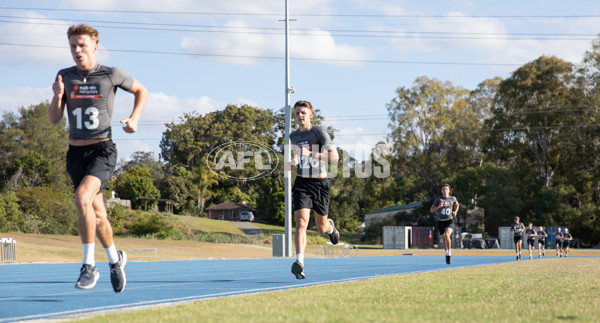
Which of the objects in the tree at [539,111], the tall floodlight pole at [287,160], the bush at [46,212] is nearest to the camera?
the tall floodlight pole at [287,160]

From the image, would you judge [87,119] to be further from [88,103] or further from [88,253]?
[88,253]

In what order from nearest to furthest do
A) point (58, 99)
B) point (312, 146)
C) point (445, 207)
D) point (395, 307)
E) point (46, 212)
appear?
point (395, 307) < point (58, 99) < point (312, 146) < point (445, 207) < point (46, 212)

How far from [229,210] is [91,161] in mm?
98286

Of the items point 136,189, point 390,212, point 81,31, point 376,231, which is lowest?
point 376,231

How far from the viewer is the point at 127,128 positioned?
22.6 feet

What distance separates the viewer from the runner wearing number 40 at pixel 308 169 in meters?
10.2

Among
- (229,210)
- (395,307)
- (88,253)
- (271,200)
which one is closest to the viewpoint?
(395,307)

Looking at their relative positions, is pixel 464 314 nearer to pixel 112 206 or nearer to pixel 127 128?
pixel 127 128

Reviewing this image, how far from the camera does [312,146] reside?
10.2 meters

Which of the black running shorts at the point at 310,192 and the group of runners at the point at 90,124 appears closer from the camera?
the group of runners at the point at 90,124

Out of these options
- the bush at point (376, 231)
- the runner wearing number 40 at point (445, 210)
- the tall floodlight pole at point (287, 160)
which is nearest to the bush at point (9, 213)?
the tall floodlight pole at point (287, 160)

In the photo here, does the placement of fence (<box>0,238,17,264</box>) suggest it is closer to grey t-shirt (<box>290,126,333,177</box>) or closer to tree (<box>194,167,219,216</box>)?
grey t-shirt (<box>290,126,333,177</box>)

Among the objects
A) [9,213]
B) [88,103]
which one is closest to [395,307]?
[88,103]

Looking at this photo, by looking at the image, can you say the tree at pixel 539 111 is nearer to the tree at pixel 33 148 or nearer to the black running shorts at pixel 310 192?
the tree at pixel 33 148
